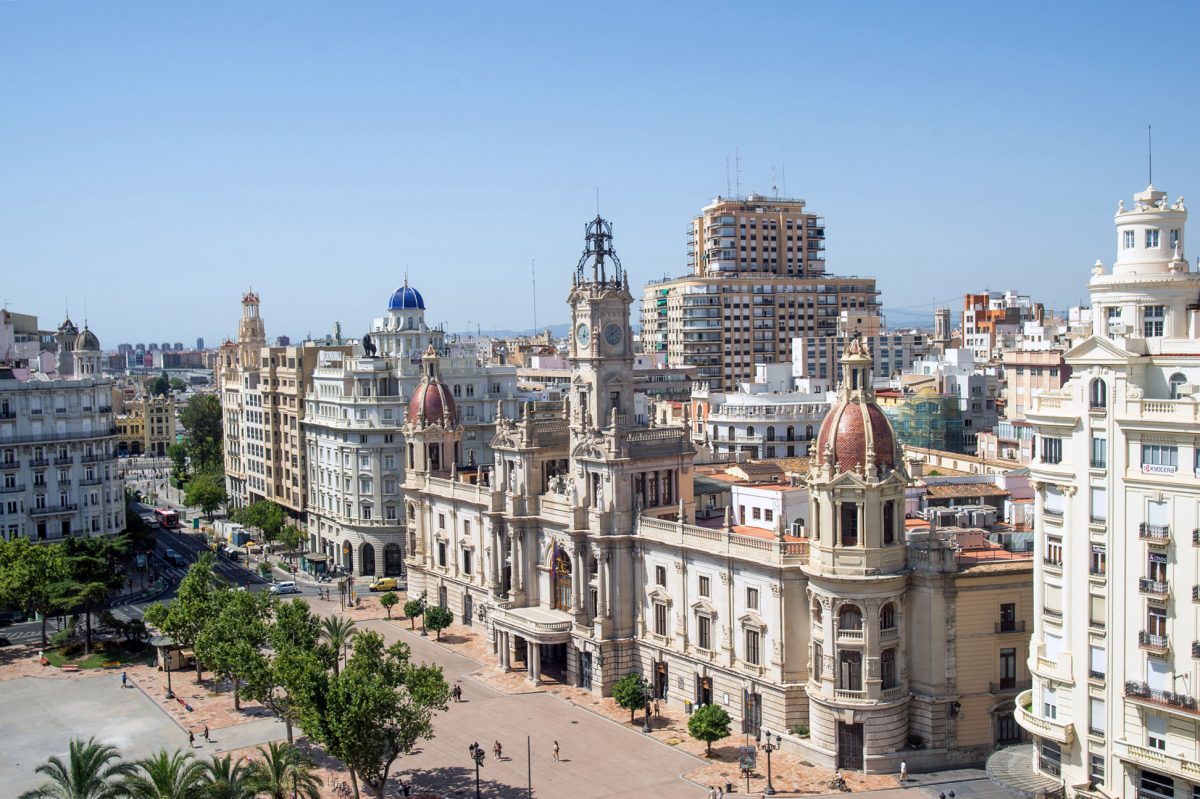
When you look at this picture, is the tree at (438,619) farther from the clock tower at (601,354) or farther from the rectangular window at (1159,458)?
the rectangular window at (1159,458)

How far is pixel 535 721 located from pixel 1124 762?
115 ft

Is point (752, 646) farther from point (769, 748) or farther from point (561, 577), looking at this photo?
point (561, 577)

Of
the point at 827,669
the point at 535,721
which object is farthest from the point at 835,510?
the point at 535,721

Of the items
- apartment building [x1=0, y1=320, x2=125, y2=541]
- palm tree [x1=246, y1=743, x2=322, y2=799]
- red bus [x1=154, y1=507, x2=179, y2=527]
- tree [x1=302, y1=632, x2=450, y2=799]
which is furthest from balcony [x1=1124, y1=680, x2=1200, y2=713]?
red bus [x1=154, y1=507, x2=179, y2=527]

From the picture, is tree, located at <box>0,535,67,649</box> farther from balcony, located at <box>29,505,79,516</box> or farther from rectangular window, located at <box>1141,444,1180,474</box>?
rectangular window, located at <box>1141,444,1180,474</box>

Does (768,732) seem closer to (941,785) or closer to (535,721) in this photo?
(941,785)

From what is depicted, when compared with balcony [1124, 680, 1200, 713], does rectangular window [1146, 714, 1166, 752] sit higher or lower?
lower

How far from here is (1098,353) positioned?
52281 mm

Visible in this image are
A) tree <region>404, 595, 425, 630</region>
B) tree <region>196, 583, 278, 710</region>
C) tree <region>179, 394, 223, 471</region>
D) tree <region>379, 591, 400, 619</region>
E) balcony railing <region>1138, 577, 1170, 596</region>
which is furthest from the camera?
tree <region>179, 394, 223, 471</region>

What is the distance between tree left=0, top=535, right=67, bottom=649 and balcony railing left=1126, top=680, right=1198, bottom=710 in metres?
72.4

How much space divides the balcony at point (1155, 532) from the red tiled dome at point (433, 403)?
215 feet

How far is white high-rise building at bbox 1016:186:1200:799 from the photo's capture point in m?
49.0

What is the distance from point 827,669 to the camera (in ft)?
209

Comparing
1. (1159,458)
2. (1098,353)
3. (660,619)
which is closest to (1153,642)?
(1159,458)
